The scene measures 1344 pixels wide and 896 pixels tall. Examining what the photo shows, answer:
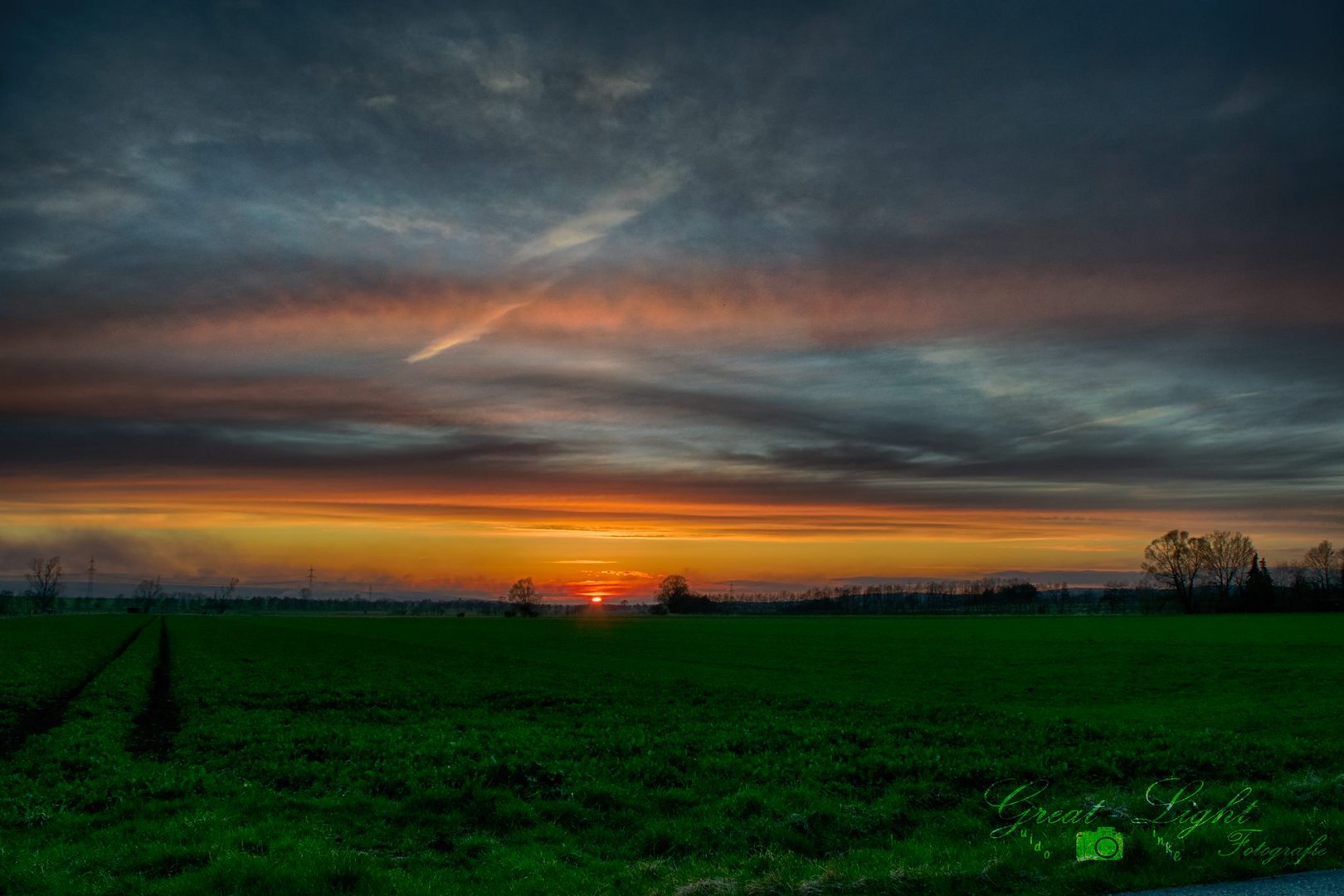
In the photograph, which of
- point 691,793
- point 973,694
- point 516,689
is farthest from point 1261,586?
point 691,793

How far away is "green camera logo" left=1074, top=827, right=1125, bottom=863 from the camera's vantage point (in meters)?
10.7

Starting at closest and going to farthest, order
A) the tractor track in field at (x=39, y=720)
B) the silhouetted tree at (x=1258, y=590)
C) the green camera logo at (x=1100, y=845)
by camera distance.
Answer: the green camera logo at (x=1100, y=845), the tractor track in field at (x=39, y=720), the silhouetted tree at (x=1258, y=590)

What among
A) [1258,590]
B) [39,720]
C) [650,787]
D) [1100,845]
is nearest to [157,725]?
[39,720]

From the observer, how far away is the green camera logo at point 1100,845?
1072 centimetres

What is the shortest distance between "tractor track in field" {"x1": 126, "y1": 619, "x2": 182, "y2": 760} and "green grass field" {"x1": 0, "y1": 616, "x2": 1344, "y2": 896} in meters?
0.19

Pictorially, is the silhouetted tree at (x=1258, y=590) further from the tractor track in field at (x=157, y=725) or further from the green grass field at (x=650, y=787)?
the tractor track in field at (x=157, y=725)

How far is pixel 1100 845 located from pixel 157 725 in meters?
29.2

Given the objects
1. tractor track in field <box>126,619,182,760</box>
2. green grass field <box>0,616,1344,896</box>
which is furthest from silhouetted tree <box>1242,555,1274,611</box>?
tractor track in field <box>126,619,182,760</box>

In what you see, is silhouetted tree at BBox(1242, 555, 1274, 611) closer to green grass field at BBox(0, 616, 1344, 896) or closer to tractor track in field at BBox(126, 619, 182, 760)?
green grass field at BBox(0, 616, 1344, 896)

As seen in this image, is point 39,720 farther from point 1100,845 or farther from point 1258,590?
point 1258,590

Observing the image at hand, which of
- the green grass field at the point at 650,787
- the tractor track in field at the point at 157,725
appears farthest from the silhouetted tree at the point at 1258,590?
the tractor track in field at the point at 157,725

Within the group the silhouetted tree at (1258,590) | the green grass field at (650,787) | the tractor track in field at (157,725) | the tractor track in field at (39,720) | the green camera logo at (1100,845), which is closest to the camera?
the green camera logo at (1100,845)

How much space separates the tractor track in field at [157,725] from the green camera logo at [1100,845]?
21241 millimetres

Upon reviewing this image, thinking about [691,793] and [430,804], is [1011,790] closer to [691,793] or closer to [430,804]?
[691,793]
